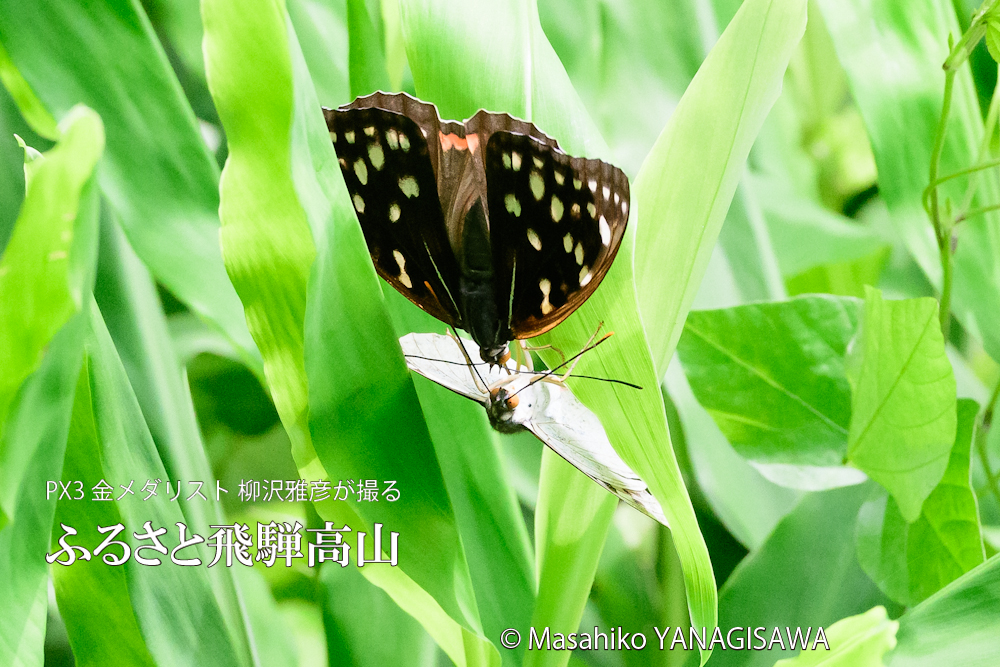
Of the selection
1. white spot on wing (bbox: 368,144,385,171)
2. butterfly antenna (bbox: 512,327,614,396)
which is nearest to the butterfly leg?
butterfly antenna (bbox: 512,327,614,396)

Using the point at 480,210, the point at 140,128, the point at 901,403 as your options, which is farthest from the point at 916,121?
the point at 140,128

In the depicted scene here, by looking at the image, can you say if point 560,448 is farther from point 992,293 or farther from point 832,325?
point 992,293

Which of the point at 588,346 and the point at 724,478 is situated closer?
the point at 588,346

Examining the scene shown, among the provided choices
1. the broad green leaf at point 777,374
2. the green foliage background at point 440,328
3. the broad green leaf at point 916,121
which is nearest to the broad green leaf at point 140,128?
the green foliage background at point 440,328

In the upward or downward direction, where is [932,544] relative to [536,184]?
downward

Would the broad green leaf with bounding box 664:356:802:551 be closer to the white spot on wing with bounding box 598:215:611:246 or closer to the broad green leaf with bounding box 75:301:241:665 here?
the white spot on wing with bounding box 598:215:611:246

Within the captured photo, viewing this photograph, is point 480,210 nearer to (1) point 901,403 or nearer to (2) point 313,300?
(2) point 313,300

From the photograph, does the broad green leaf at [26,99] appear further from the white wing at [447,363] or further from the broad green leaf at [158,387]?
the white wing at [447,363]
